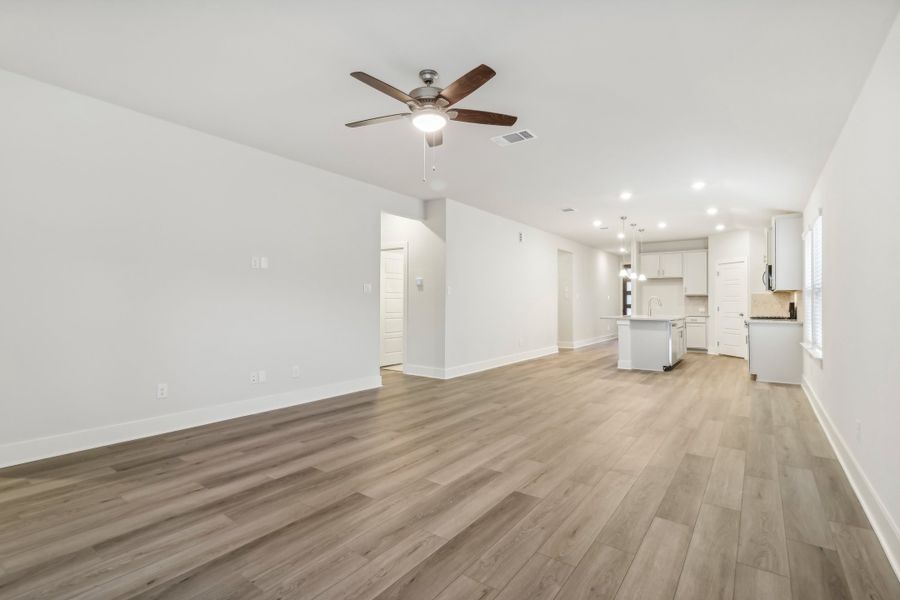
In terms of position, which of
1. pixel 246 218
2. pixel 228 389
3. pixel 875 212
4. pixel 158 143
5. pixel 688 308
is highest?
pixel 158 143

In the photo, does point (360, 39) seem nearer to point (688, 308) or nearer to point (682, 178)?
point (682, 178)

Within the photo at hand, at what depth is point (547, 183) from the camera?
566 centimetres

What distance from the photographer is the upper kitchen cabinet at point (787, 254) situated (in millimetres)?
6520

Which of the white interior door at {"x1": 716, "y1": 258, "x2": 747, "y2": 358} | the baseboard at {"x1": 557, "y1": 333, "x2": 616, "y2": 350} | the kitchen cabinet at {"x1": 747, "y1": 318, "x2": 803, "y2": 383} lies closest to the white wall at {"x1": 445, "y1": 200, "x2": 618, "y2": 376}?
the baseboard at {"x1": 557, "y1": 333, "x2": 616, "y2": 350}

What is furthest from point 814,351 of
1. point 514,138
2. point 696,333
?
point 696,333

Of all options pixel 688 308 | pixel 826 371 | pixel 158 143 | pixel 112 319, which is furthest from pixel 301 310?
pixel 688 308

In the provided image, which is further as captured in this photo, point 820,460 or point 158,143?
point 158,143

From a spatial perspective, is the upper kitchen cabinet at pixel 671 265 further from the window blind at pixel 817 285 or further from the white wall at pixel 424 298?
the white wall at pixel 424 298

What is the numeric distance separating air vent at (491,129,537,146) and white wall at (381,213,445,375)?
8.48 feet

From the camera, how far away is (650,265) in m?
11.0

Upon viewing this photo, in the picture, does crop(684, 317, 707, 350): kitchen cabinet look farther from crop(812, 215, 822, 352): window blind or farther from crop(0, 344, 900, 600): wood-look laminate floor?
crop(0, 344, 900, 600): wood-look laminate floor

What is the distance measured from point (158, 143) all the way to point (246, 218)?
0.97 metres

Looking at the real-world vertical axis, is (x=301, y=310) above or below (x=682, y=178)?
below

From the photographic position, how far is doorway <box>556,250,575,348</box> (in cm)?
1080
